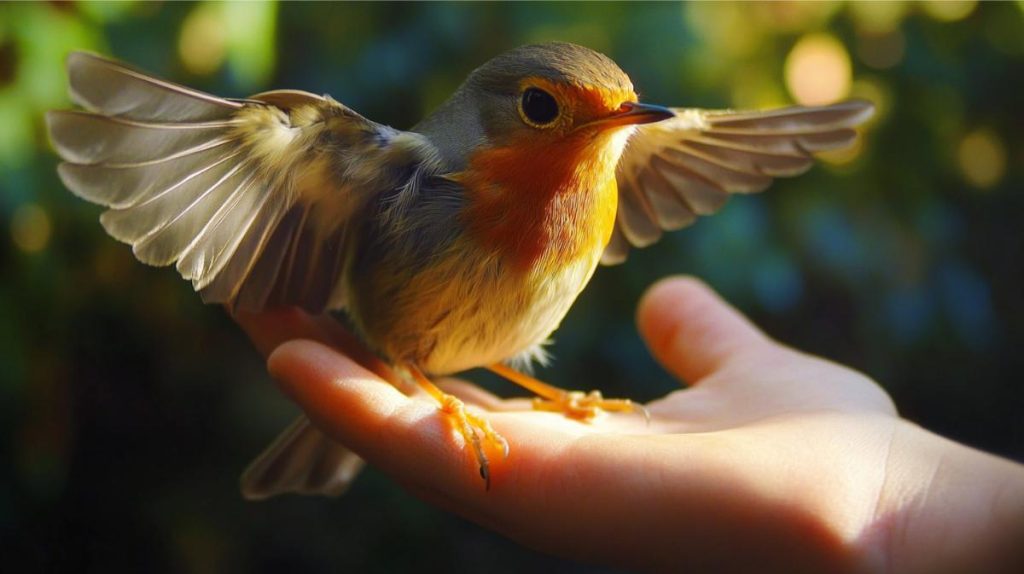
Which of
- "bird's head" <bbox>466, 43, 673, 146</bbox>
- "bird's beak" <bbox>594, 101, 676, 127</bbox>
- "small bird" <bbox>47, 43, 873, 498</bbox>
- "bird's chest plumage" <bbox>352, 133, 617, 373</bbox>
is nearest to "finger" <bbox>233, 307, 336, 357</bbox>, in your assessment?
"small bird" <bbox>47, 43, 873, 498</bbox>

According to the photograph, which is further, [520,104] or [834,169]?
[834,169]

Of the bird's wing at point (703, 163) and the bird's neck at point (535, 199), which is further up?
the bird's wing at point (703, 163)

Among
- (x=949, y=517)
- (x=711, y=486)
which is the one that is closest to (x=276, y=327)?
(x=711, y=486)

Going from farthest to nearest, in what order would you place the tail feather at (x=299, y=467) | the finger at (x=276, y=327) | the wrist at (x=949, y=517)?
the tail feather at (x=299, y=467)
the finger at (x=276, y=327)
the wrist at (x=949, y=517)

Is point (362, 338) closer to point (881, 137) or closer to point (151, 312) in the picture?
point (151, 312)

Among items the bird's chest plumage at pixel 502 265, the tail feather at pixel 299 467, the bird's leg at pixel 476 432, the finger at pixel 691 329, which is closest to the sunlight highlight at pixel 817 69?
the finger at pixel 691 329

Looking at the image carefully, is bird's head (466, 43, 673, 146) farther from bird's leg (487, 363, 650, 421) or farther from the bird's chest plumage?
bird's leg (487, 363, 650, 421)

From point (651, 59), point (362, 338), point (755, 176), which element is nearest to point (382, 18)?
point (651, 59)

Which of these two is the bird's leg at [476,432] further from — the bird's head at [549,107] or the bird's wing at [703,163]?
the bird's wing at [703,163]
